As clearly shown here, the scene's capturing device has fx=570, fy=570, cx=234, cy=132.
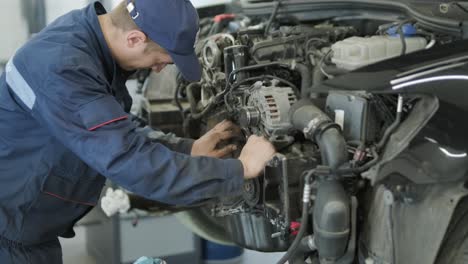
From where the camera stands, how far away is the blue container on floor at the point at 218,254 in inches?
143

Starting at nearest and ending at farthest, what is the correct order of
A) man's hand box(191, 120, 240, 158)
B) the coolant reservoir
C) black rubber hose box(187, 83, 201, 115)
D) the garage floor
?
the coolant reservoir → man's hand box(191, 120, 240, 158) → black rubber hose box(187, 83, 201, 115) → the garage floor

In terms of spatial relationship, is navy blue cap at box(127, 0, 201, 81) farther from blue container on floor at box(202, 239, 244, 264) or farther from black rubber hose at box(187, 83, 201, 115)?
blue container on floor at box(202, 239, 244, 264)

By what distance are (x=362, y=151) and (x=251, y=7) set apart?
1.69 meters

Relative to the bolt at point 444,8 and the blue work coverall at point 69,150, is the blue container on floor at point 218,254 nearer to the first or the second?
the blue work coverall at point 69,150

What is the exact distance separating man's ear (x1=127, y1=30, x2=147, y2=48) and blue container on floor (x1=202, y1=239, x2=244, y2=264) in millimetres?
2065

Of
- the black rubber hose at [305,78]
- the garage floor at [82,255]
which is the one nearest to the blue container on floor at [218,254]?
the garage floor at [82,255]

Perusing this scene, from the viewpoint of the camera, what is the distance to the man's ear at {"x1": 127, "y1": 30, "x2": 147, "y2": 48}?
5.84 ft

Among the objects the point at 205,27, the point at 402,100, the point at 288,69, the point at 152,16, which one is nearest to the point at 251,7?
the point at 205,27

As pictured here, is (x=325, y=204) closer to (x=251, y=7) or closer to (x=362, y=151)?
(x=362, y=151)

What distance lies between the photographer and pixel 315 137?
172 centimetres

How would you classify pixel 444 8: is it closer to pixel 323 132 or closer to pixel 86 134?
pixel 323 132

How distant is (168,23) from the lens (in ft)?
5.71

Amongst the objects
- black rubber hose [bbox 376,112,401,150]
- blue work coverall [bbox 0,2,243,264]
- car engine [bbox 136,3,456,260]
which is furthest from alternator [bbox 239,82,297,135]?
black rubber hose [bbox 376,112,401,150]

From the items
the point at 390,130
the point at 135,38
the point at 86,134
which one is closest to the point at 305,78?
the point at 390,130
